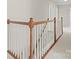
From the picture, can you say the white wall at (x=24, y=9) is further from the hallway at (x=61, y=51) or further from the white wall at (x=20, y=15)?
the hallway at (x=61, y=51)

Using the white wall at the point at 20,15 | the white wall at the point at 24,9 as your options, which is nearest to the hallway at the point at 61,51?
the white wall at the point at 20,15

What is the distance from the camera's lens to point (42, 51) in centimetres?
298

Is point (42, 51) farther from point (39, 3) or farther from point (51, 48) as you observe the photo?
point (39, 3)

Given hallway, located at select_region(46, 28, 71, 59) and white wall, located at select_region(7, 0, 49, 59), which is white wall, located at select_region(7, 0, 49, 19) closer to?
white wall, located at select_region(7, 0, 49, 59)

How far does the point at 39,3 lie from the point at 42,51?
88.8 inches

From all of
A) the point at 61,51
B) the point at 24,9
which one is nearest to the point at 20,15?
the point at 24,9

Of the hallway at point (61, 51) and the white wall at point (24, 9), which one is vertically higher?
the white wall at point (24, 9)

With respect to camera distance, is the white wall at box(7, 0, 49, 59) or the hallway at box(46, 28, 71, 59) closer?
the hallway at box(46, 28, 71, 59)

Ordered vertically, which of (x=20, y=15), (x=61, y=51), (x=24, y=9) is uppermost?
(x=24, y=9)

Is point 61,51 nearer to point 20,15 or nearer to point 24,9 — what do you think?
point 20,15

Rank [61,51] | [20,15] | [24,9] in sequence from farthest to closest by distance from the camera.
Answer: [24,9] < [20,15] < [61,51]

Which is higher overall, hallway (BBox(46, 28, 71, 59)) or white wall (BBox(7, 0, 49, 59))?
white wall (BBox(7, 0, 49, 59))

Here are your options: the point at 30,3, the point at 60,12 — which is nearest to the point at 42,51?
the point at 30,3

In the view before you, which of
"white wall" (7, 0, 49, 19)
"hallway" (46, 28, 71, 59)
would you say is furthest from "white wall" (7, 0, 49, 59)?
"hallway" (46, 28, 71, 59)
